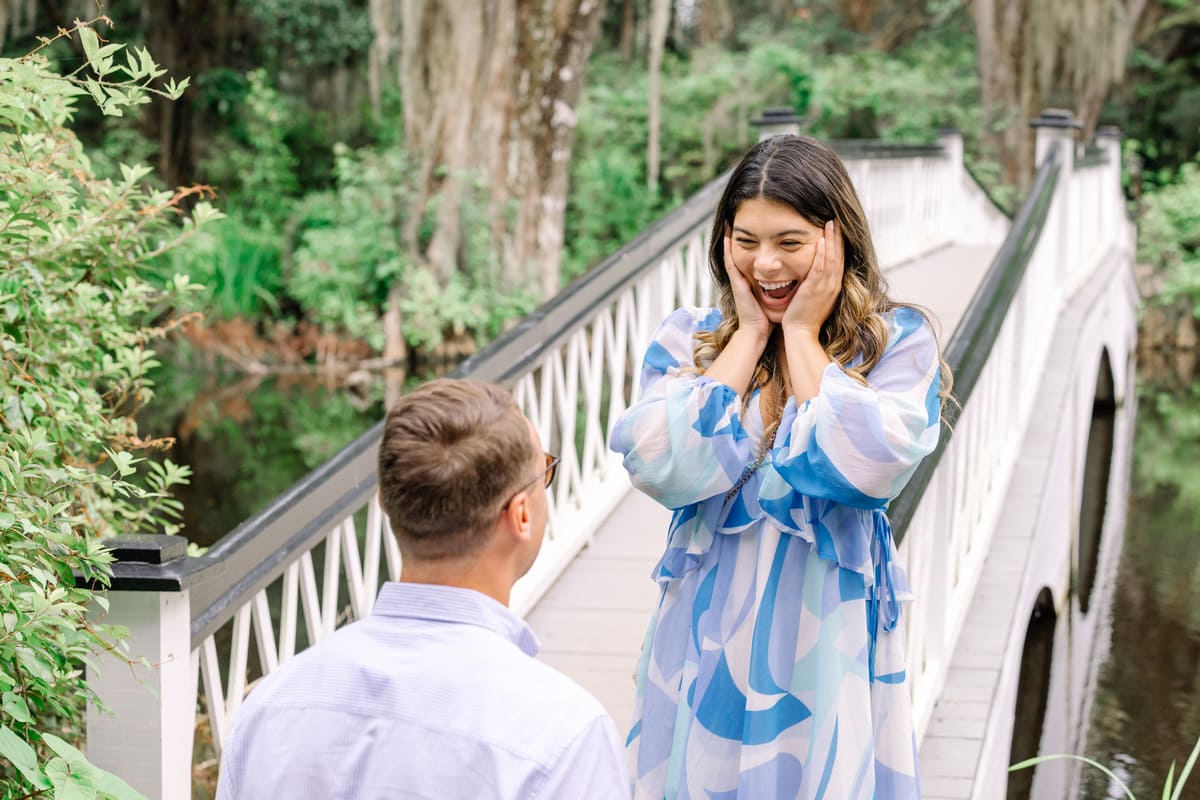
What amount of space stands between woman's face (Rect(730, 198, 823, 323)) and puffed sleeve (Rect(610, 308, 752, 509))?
20cm

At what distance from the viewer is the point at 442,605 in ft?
4.43

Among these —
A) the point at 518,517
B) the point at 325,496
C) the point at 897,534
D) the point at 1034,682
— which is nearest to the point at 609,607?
the point at 325,496

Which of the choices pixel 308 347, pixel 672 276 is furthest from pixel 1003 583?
pixel 308 347

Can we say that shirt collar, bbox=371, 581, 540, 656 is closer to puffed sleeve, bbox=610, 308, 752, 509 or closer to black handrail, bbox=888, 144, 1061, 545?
puffed sleeve, bbox=610, 308, 752, 509

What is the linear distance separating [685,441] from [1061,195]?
21.2ft

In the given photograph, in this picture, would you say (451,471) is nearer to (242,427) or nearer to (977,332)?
(977,332)

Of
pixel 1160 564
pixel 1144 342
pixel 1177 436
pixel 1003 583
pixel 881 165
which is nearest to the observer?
pixel 1003 583

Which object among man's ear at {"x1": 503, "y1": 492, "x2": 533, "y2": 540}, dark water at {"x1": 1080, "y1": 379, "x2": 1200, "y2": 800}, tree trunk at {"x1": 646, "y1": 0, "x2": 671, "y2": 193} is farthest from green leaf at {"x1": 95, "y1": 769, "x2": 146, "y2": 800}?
tree trunk at {"x1": 646, "y1": 0, "x2": 671, "y2": 193}

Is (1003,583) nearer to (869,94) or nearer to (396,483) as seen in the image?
(396,483)

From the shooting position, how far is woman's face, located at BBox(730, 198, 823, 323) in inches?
83.9

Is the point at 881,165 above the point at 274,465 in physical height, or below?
above

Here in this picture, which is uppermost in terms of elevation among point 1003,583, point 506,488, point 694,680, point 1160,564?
point 506,488

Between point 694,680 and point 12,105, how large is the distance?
5.01 feet

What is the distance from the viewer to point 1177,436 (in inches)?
531
